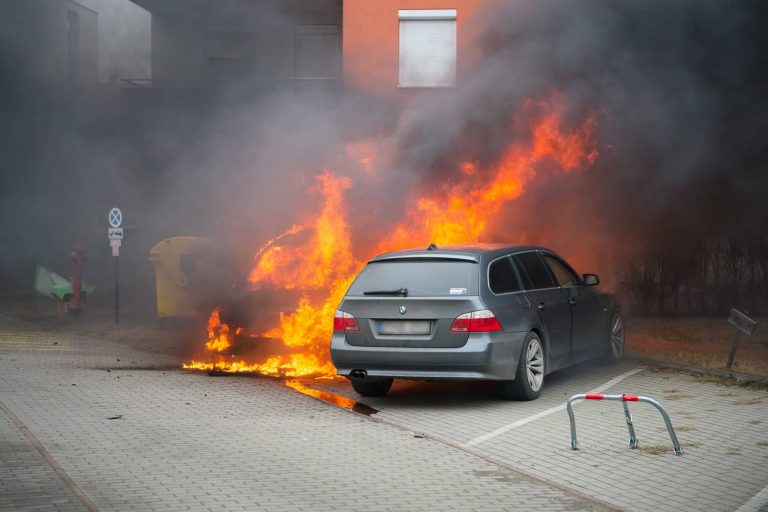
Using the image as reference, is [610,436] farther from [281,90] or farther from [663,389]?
[281,90]

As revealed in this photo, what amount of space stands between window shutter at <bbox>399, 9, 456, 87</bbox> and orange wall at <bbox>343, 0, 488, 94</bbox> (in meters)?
0.16

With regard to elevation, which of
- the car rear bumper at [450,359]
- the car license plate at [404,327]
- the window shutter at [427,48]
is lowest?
the car rear bumper at [450,359]

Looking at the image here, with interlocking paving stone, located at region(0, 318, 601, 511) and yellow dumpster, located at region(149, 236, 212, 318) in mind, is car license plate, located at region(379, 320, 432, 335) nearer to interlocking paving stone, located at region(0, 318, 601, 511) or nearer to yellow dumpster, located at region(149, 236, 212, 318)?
interlocking paving stone, located at region(0, 318, 601, 511)

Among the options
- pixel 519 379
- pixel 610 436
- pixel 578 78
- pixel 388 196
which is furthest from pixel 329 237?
pixel 610 436

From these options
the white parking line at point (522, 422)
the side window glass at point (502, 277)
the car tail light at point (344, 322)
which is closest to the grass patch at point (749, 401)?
the white parking line at point (522, 422)

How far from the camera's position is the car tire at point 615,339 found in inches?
424

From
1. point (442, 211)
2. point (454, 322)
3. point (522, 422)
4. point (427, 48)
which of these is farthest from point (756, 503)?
point (427, 48)

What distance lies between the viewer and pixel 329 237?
1325cm

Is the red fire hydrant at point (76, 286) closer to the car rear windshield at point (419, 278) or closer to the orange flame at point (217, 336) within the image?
the orange flame at point (217, 336)

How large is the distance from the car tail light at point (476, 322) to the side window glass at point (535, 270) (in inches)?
45.0

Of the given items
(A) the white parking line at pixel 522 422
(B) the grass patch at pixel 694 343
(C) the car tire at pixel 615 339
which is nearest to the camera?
(A) the white parking line at pixel 522 422

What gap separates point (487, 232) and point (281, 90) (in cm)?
765

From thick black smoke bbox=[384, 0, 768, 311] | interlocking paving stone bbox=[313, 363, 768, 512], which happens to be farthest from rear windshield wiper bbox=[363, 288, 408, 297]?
thick black smoke bbox=[384, 0, 768, 311]

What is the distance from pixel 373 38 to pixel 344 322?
38.3 ft
